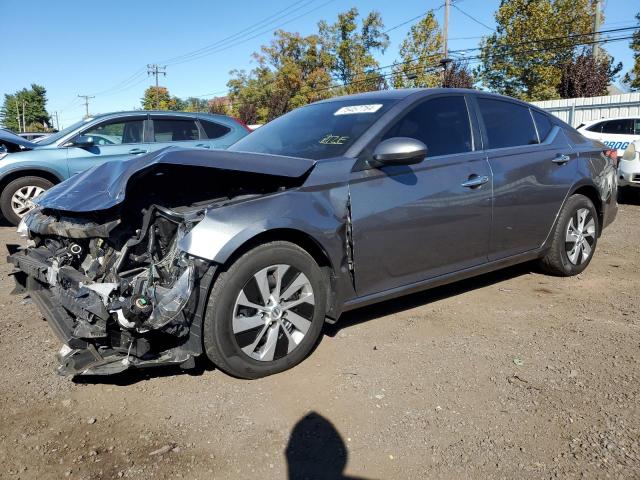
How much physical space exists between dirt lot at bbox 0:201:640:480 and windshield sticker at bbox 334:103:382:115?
5.24 feet

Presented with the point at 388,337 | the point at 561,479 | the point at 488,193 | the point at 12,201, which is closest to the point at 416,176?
the point at 488,193

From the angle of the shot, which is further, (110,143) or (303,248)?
(110,143)

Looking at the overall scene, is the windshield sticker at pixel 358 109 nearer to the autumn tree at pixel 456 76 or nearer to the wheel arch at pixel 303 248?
the wheel arch at pixel 303 248


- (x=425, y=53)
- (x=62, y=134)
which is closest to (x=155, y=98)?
(x=425, y=53)

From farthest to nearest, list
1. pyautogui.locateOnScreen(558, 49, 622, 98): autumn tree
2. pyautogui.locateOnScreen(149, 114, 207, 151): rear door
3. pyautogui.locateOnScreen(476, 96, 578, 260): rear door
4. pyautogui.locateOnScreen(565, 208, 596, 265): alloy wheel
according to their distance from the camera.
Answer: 1. pyautogui.locateOnScreen(558, 49, 622, 98): autumn tree
2. pyautogui.locateOnScreen(149, 114, 207, 151): rear door
3. pyautogui.locateOnScreen(565, 208, 596, 265): alloy wheel
4. pyautogui.locateOnScreen(476, 96, 578, 260): rear door

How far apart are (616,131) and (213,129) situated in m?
9.41

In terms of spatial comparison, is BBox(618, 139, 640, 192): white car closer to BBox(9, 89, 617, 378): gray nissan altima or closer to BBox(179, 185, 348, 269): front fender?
BBox(9, 89, 617, 378): gray nissan altima

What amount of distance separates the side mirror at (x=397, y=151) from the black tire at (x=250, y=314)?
81 centimetres

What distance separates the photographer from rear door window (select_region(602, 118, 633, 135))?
11.8 metres

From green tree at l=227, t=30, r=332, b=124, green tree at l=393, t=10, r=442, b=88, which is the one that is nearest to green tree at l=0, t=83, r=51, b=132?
green tree at l=227, t=30, r=332, b=124

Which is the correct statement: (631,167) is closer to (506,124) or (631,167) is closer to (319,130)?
(506,124)

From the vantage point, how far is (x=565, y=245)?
4840mm

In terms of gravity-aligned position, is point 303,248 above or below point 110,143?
below

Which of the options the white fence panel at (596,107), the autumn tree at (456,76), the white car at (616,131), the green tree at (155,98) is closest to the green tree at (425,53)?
the autumn tree at (456,76)
